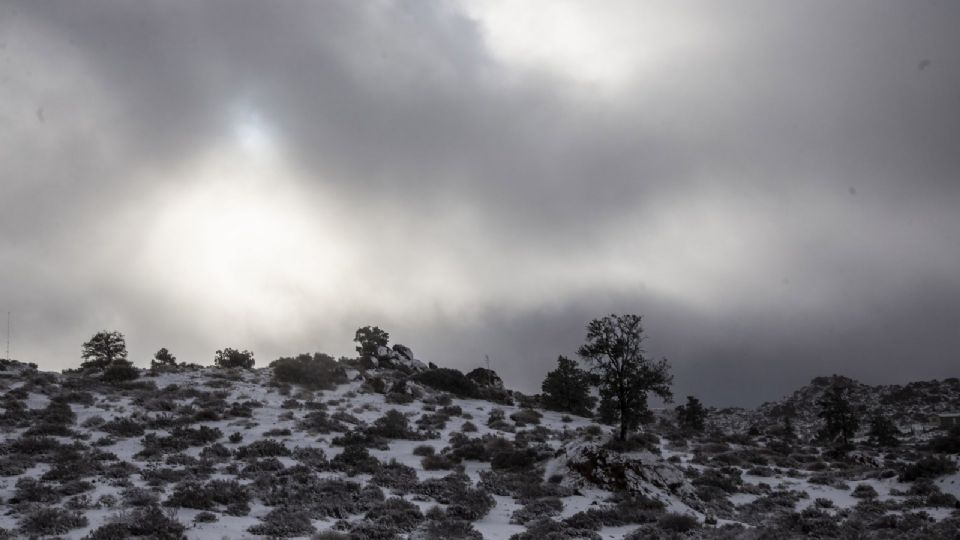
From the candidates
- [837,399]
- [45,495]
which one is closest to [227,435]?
[45,495]

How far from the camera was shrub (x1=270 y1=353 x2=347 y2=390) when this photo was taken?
139 ft

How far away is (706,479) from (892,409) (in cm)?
8271

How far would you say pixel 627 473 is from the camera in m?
21.8

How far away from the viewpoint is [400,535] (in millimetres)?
14773

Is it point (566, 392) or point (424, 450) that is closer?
point (424, 450)

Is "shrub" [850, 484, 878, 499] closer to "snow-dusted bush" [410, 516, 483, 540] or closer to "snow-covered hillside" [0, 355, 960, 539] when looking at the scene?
"snow-covered hillside" [0, 355, 960, 539]

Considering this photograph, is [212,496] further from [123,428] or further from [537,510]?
[123,428]

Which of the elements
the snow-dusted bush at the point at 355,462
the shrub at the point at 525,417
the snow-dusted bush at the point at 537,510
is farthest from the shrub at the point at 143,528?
the shrub at the point at 525,417

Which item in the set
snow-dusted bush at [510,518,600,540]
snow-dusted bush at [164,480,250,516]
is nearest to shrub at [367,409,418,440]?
snow-dusted bush at [164,480,250,516]

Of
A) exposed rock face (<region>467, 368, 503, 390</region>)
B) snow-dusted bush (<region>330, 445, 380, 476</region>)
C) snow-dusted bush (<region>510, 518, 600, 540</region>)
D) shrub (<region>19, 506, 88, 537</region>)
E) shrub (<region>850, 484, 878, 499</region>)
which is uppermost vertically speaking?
exposed rock face (<region>467, 368, 503, 390</region>)

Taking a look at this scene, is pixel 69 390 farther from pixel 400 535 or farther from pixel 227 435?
pixel 400 535

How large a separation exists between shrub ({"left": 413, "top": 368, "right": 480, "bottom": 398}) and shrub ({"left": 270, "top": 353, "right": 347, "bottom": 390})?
773 cm

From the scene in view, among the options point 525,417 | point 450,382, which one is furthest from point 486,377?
point 525,417

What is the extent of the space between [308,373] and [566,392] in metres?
24.6
